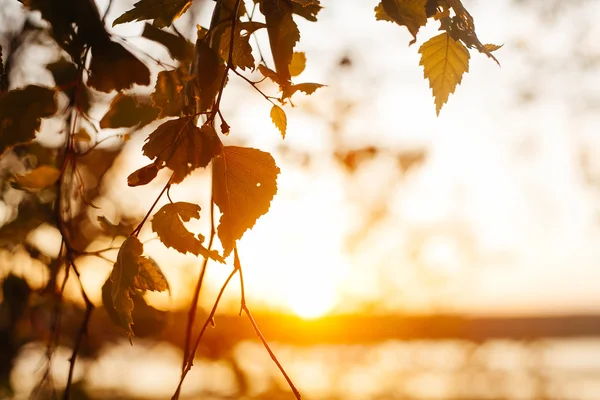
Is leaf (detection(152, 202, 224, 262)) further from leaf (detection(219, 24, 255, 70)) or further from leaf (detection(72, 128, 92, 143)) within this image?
leaf (detection(72, 128, 92, 143))

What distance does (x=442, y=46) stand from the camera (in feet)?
2.04

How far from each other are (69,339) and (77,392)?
474 millimetres

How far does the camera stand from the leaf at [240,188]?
510mm

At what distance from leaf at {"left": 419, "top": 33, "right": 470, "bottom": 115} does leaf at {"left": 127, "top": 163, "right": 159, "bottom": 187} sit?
310 mm

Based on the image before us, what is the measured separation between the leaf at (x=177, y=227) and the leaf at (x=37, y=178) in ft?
1.01

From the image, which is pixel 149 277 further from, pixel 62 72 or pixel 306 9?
pixel 62 72

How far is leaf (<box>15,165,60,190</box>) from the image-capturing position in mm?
769

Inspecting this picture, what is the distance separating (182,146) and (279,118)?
0.18 metres

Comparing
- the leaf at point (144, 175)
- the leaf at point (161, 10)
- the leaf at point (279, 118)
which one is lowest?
the leaf at point (144, 175)

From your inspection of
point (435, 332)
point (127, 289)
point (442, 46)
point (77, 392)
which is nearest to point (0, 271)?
point (77, 392)

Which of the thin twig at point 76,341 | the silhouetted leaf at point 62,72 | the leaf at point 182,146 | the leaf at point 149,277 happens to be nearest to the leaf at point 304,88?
the leaf at point 182,146

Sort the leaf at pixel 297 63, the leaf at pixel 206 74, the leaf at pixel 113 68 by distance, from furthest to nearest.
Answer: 1. the leaf at pixel 297 63
2. the leaf at pixel 113 68
3. the leaf at pixel 206 74

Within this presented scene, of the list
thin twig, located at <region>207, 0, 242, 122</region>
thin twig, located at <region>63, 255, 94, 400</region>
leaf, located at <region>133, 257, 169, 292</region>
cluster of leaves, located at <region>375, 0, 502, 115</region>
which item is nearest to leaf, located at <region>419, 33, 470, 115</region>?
cluster of leaves, located at <region>375, 0, 502, 115</region>

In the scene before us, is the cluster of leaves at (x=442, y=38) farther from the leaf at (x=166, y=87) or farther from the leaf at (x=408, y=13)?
the leaf at (x=166, y=87)
